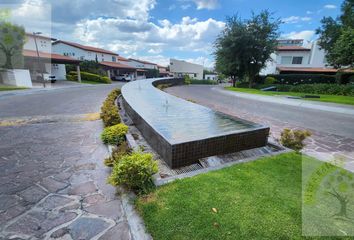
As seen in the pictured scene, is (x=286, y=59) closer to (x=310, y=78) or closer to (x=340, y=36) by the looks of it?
(x=310, y=78)

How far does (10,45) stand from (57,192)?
25054 mm

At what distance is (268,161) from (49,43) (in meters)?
41.5

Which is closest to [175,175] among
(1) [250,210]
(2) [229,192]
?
(2) [229,192]

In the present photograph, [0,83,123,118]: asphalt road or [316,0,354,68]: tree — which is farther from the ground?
[316,0,354,68]: tree

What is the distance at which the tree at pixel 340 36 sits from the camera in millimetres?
12281

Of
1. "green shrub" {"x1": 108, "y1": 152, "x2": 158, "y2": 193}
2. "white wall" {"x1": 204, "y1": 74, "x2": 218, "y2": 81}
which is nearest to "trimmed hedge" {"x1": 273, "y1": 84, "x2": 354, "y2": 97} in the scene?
"green shrub" {"x1": 108, "y1": 152, "x2": 158, "y2": 193}

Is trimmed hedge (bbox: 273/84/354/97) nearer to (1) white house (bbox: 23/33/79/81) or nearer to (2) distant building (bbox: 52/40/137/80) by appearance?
(1) white house (bbox: 23/33/79/81)

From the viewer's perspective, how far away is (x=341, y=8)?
20219mm

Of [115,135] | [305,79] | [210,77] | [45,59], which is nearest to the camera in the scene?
[115,135]

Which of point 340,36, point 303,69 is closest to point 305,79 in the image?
point 303,69

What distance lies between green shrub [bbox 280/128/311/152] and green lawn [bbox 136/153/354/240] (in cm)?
127

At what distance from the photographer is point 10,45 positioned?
20547 millimetres

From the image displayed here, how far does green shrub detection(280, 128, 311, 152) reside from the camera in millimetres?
4574

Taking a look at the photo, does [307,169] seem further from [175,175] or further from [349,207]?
[175,175]
